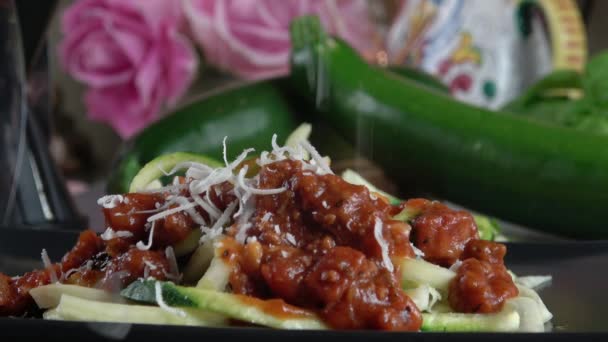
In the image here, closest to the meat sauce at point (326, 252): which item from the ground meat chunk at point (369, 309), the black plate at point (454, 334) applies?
the ground meat chunk at point (369, 309)

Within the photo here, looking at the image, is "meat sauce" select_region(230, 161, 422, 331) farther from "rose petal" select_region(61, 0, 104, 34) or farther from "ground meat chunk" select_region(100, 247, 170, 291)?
"rose petal" select_region(61, 0, 104, 34)

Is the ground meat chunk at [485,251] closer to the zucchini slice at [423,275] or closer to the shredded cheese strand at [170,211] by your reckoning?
the zucchini slice at [423,275]

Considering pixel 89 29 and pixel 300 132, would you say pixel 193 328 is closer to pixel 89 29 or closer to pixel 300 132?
pixel 300 132

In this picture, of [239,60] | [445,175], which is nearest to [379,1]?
[239,60]

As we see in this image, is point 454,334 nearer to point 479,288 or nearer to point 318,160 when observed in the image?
point 479,288

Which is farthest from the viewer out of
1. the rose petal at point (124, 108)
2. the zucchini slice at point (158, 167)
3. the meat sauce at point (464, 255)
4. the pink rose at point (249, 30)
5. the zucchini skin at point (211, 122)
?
the rose petal at point (124, 108)

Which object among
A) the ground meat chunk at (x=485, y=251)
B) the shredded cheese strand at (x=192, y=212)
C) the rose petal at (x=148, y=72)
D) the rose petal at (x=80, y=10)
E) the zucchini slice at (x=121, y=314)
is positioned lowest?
the rose petal at (x=148, y=72)
